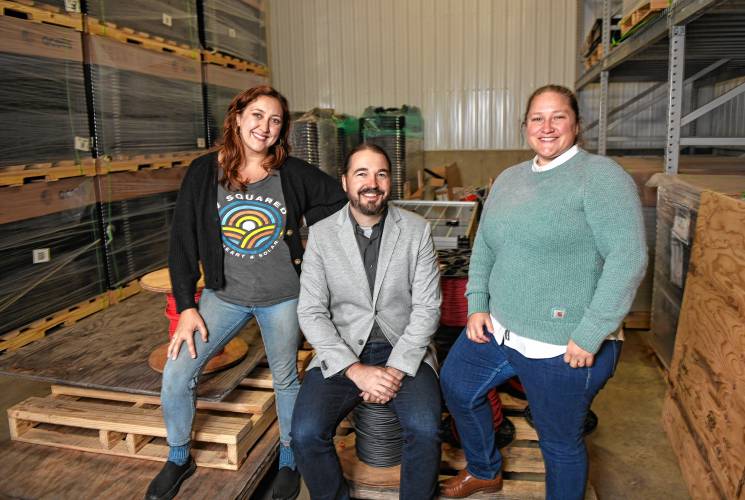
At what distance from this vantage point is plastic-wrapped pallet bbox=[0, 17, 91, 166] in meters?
3.98

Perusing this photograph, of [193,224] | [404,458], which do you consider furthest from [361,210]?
[404,458]

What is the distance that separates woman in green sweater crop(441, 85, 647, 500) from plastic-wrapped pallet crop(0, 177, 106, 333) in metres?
3.44

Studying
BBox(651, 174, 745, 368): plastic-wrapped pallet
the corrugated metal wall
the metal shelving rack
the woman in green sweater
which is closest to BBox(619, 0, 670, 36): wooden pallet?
the metal shelving rack

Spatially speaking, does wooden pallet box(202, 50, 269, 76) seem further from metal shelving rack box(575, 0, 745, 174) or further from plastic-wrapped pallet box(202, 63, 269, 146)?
metal shelving rack box(575, 0, 745, 174)

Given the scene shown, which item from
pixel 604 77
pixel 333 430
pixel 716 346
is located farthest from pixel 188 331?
pixel 604 77

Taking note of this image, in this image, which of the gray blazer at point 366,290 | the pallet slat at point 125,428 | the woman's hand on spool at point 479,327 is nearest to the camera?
the woman's hand on spool at point 479,327

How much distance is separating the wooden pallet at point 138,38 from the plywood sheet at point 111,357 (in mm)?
2390

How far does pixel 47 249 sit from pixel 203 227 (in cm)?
237

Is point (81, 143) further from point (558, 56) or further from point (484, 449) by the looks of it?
point (558, 56)

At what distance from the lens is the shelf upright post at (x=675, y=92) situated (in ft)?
12.8

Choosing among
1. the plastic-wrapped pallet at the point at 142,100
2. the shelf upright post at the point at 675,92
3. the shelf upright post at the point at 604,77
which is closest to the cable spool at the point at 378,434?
the shelf upright post at the point at 675,92

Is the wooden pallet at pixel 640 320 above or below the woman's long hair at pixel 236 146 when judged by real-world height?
below

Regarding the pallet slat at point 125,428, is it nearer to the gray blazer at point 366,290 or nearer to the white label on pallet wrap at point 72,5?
the gray blazer at point 366,290

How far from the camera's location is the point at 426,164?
9.36 metres
